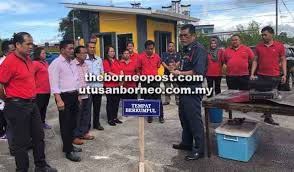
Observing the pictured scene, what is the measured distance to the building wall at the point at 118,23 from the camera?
15867 mm

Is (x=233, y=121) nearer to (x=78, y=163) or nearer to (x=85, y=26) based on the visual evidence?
(x=78, y=163)

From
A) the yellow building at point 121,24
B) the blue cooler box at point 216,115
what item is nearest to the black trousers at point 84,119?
the blue cooler box at point 216,115

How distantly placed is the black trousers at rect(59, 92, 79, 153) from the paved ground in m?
0.31

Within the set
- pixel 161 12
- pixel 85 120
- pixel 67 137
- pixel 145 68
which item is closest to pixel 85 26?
pixel 161 12

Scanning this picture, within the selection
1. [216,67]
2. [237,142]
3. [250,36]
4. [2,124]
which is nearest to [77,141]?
[2,124]

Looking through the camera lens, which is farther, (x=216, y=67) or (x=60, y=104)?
(x=216, y=67)

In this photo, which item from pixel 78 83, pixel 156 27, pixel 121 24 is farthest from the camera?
pixel 156 27

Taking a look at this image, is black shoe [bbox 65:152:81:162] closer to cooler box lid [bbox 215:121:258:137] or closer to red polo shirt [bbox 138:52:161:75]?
cooler box lid [bbox 215:121:258:137]

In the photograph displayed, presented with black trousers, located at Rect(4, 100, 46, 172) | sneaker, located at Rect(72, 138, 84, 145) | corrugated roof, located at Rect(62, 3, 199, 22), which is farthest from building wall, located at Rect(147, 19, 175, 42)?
black trousers, located at Rect(4, 100, 46, 172)

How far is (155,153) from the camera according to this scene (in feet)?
19.4

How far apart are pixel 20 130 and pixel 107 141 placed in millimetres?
2244

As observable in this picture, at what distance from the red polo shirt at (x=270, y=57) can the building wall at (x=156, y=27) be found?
32.1ft

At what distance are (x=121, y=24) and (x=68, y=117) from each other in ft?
36.2

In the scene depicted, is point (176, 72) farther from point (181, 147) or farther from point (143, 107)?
point (181, 147)
